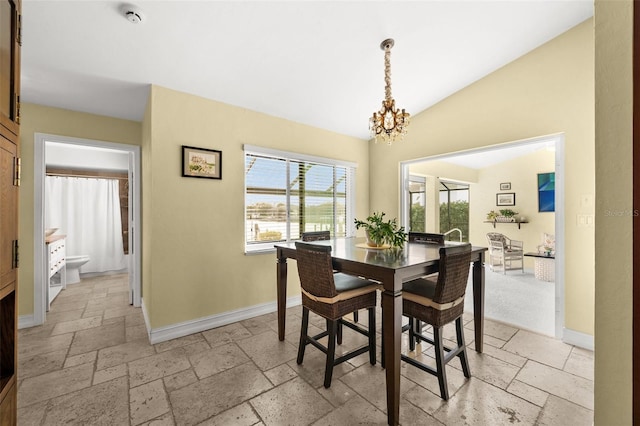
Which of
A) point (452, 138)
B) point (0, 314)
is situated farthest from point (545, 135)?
point (0, 314)

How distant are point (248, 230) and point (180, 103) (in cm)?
154

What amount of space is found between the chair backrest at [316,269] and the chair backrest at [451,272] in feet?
2.35

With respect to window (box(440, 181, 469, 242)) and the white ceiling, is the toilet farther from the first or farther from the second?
window (box(440, 181, 469, 242))

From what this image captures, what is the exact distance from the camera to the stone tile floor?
66.8 inches

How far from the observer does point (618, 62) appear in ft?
2.75

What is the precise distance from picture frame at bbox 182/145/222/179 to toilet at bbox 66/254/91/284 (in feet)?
11.6

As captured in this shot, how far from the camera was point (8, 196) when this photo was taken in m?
1.06

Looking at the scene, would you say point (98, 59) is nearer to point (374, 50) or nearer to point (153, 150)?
point (153, 150)

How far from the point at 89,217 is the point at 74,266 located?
109 cm

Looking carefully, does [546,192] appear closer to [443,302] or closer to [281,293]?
[443,302]

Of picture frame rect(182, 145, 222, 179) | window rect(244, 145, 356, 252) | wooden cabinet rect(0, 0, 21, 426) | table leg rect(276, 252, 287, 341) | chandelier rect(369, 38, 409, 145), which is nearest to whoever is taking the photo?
wooden cabinet rect(0, 0, 21, 426)

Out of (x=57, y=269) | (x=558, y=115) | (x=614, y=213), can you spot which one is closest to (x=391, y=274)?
(x=614, y=213)

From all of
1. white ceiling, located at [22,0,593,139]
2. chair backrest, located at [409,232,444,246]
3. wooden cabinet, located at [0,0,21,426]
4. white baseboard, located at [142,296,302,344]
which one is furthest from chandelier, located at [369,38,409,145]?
white baseboard, located at [142,296,302,344]

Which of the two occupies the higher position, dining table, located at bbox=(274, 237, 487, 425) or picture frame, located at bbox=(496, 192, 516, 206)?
picture frame, located at bbox=(496, 192, 516, 206)
